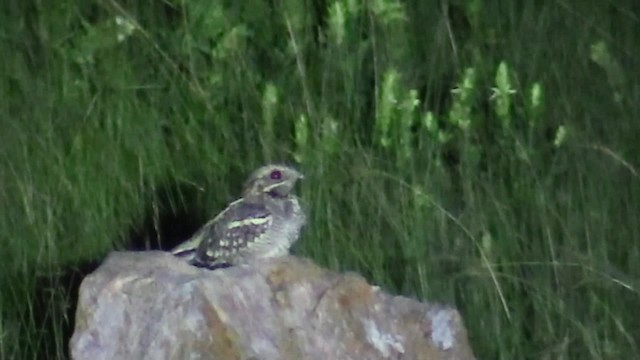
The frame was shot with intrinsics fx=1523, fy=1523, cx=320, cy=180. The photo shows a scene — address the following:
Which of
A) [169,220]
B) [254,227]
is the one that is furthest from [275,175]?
[169,220]

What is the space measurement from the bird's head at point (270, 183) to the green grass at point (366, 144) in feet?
1.41

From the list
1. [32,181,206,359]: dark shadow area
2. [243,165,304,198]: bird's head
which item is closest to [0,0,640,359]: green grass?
[32,181,206,359]: dark shadow area

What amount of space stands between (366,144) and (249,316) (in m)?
1.38

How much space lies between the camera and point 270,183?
358cm

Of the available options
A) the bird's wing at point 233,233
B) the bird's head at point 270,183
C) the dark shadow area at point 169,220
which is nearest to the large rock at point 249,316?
the bird's wing at point 233,233

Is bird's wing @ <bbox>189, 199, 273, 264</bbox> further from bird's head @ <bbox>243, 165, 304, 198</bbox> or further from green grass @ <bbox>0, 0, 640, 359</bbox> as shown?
green grass @ <bbox>0, 0, 640, 359</bbox>

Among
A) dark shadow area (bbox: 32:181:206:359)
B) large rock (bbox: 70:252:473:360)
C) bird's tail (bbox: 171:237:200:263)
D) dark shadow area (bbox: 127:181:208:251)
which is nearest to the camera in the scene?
large rock (bbox: 70:252:473:360)

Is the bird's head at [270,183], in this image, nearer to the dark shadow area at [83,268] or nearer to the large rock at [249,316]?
the large rock at [249,316]

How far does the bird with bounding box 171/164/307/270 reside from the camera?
342 centimetres

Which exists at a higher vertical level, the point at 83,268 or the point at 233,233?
the point at 233,233

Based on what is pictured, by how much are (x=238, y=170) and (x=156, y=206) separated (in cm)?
26

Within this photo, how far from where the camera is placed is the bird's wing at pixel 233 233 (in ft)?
11.2

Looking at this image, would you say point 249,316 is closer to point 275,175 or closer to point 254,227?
point 254,227

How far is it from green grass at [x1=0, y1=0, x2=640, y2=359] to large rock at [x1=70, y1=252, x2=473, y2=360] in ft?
2.39
